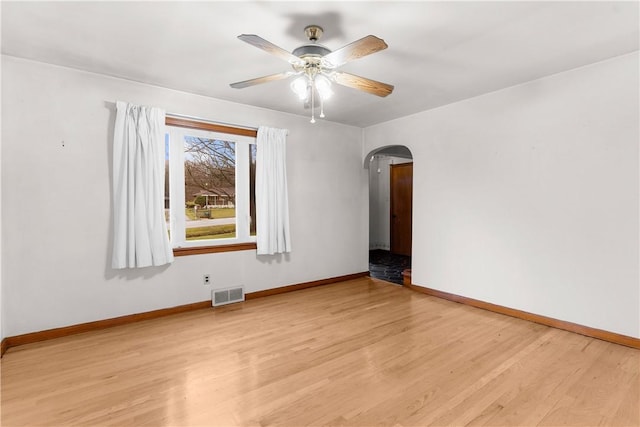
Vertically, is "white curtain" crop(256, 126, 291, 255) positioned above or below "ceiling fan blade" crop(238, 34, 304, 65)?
below

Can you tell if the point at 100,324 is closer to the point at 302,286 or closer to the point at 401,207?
the point at 302,286

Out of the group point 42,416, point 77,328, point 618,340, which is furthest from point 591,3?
point 77,328

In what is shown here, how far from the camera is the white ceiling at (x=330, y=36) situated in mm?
2119

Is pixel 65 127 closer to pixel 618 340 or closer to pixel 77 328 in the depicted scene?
pixel 77 328

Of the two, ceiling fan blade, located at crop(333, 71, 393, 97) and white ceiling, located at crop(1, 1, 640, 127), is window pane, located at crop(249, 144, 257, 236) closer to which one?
white ceiling, located at crop(1, 1, 640, 127)

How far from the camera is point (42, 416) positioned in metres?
1.91

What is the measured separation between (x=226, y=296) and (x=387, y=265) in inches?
140

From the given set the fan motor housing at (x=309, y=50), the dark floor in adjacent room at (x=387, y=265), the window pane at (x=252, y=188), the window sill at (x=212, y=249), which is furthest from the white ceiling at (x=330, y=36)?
the dark floor in adjacent room at (x=387, y=265)

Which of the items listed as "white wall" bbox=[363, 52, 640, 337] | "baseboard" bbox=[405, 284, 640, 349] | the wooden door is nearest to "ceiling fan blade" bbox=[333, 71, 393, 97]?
"white wall" bbox=[363, 52, 640, 337]

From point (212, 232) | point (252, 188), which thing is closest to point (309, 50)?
point (252, 188)

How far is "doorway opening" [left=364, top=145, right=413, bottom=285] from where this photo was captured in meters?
7.39

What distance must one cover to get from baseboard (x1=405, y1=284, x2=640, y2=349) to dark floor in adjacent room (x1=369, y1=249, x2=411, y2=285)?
0.98 metres

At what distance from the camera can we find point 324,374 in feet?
7.78

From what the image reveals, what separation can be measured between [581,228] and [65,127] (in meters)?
5.13
